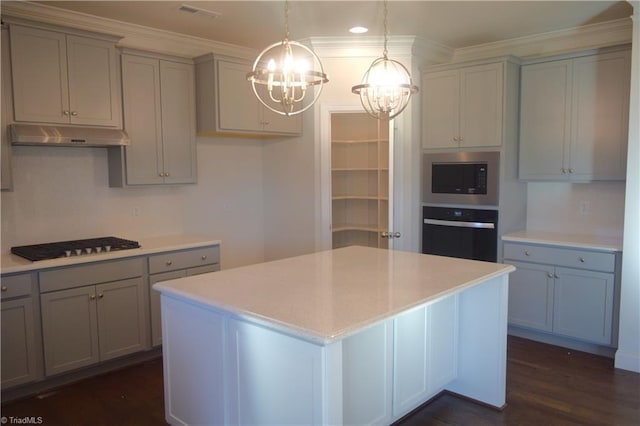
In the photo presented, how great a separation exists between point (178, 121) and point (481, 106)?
8.76ft

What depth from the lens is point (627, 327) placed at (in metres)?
3.58

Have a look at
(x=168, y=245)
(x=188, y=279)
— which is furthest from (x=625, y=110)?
(x=168, y=245)

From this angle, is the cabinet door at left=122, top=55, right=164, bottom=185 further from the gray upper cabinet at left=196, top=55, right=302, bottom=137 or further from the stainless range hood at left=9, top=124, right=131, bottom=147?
the gray upper cabinet at left=196, top=55, right=302, bottom=137

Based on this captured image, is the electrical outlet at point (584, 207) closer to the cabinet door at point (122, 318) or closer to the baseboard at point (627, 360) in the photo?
the baseboard at point (627, 360)

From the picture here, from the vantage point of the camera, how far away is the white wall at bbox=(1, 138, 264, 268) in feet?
11.9

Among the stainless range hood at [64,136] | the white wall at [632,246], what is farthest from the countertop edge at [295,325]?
the white wall at [632,246]

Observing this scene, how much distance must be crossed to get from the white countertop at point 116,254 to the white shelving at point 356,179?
1.49 metres

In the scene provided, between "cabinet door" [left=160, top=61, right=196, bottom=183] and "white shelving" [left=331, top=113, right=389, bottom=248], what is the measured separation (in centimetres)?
143

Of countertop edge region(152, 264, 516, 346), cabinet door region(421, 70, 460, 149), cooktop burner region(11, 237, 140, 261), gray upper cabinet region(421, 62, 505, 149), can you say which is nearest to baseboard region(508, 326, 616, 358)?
gray upper cabinet region(421, 62, 505, 149)

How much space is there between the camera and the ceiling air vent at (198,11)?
3602 millimetres

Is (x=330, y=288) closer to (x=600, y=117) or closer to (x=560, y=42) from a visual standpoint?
(x=600, y=117)

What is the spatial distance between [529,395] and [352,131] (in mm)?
2985

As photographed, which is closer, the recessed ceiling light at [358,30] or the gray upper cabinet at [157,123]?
the gray upper cabinet at [157,123]

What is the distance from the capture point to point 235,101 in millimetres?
4422
